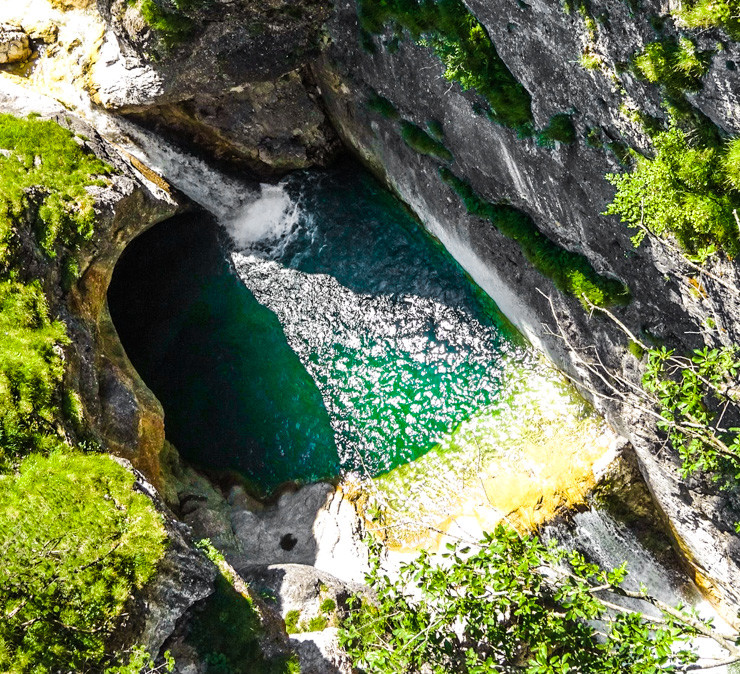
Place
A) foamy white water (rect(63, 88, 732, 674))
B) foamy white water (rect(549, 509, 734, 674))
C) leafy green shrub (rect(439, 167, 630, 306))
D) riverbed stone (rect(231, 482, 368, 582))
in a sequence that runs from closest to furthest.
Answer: leafy green shrub (rect(439, 167, 630, 306)) → foamy white water (rect(549, 509, 734, 674)) → foamy white water (rect(63, 88, 732, 674)) → riverbed stone (rect(231, 482, 368, 582))

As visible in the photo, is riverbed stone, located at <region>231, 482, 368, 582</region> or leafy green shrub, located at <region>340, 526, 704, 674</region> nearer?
leafy green shrub, located at <region>340, 526, 704, 674</region>

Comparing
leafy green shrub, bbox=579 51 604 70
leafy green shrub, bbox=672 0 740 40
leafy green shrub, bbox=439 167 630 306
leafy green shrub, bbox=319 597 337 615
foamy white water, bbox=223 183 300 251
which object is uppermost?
foamy white water, bbox=223 183 300 251

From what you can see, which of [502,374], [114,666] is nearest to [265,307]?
[502,374]

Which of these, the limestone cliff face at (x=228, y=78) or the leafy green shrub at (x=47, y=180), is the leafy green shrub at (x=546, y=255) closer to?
the limestone cliff face at (x=228, y=78)

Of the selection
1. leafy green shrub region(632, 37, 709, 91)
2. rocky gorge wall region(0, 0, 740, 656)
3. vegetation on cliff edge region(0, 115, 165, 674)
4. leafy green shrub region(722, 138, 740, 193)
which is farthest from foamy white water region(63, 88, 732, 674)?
leafy green shrub region(722, 138, 740, 193)

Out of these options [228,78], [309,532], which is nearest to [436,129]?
[228,78]

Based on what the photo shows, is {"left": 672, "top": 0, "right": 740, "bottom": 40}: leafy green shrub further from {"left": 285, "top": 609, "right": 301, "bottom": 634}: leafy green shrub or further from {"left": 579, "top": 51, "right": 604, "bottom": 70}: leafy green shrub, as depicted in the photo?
{"left": 285, "top": 609, "right": 301, "bottom": 634}: leafy green shrub
